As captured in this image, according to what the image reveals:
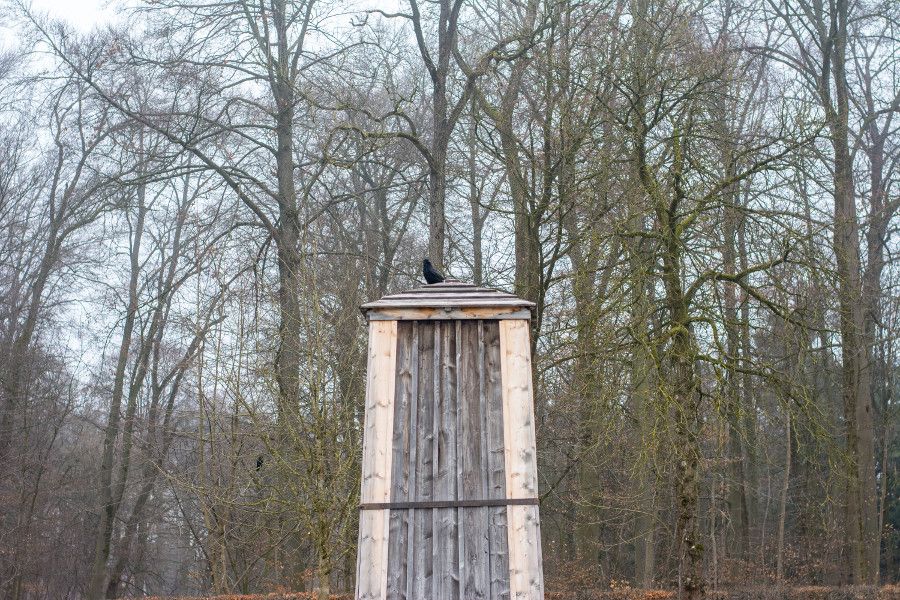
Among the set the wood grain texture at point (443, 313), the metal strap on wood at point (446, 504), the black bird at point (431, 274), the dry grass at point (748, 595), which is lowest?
the dry grass at point (748, 595)

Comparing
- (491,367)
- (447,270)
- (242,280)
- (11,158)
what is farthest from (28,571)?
(491,367)

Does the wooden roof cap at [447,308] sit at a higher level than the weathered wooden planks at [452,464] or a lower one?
higher

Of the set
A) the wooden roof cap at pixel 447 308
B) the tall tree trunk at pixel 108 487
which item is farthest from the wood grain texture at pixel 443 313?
the tall tree trunk at pixel 108 487

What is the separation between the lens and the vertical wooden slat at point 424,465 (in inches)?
275

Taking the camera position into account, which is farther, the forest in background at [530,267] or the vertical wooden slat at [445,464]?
the forest in background at [530,267]

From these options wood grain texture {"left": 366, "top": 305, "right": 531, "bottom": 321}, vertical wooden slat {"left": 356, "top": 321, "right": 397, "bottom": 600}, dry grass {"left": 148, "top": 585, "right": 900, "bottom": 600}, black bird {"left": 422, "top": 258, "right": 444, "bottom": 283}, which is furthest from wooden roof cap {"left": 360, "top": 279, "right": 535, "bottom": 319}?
dry grass {"left": 148, "top": 585, "right": 900, "bottom": 600}

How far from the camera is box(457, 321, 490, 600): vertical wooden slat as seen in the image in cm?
696

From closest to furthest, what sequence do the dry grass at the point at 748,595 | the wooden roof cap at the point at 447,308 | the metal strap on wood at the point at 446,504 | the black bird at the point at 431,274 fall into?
the metal strap on wood at the point at 446,504
the wooden roof cap at the point at 447,308
the black bird at the point at 431,274
the dry grass at the point at 748,595

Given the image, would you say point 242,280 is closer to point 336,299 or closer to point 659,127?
point 336,299

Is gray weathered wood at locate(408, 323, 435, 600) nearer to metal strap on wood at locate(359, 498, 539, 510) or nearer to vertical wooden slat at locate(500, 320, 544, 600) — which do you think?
metal strap on wood at locate(359, 498, 539, 510)

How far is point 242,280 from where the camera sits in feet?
57.3

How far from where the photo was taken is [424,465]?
7262 mm

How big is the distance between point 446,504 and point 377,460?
0.62 metres

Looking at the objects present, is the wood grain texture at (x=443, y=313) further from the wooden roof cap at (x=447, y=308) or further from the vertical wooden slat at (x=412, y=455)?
the vertical wooden slat at (x=412, y=455)
